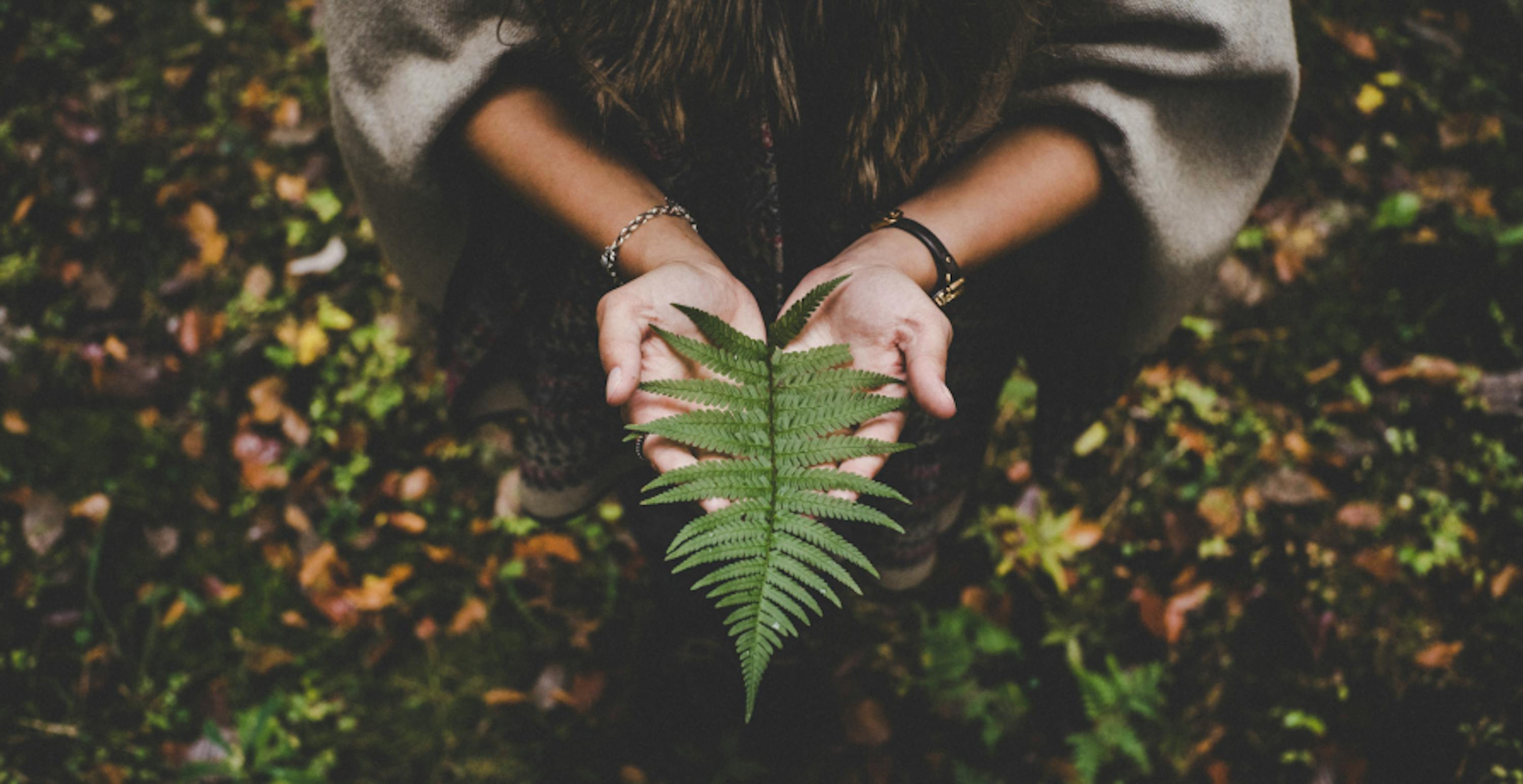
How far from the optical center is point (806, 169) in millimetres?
1407

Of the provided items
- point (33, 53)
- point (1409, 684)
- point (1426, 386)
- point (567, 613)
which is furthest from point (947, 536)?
point (33, 53)

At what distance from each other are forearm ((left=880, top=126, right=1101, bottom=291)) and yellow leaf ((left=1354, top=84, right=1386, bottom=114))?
2.60 metres

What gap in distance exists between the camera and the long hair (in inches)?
45.3

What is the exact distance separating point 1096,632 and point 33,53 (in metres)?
4.95

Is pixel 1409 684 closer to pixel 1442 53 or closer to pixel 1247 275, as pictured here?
pixel 1247 275

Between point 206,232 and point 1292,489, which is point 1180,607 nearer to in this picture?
point 1292,489

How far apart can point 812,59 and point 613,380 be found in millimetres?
608

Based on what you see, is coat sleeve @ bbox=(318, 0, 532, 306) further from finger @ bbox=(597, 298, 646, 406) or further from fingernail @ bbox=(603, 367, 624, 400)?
fingernail @ bbox=(603, 367, 624, 400)

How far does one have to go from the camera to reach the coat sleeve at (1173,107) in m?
1.24

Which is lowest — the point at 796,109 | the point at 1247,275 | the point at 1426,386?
the point at 1426,386

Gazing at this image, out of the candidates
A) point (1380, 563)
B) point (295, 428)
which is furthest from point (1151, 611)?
point (295, 428)

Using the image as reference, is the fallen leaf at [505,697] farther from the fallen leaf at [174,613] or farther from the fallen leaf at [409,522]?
the fallen leaf at [174,613]

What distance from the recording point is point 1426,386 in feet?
9.11

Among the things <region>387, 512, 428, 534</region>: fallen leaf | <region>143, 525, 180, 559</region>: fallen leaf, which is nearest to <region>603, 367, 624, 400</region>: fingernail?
<region>387, 512, 428, 534</region>: fallen leaf
